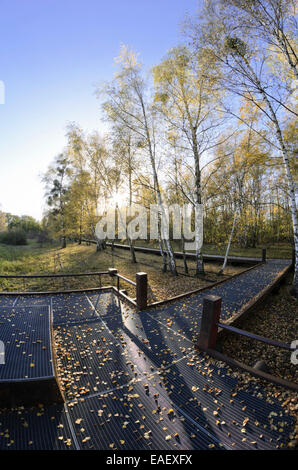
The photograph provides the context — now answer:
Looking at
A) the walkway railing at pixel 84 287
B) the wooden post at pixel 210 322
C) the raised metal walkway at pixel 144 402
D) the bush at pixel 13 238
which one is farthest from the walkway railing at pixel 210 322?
the bush at pixel 13 238

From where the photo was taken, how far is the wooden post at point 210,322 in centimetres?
386

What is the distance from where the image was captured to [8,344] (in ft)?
12.0

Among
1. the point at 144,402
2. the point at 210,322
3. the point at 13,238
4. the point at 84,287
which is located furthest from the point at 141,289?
the point at 13,238

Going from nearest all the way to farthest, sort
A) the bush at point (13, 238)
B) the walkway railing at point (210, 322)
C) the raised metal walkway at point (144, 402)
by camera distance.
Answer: the raised metal walkway at point (144, 402) → the walkway railing at point (210, 322) → the bush at point (13, 238)

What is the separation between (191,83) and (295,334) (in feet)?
34.7

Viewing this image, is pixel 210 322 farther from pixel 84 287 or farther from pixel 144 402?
pixel 84 287

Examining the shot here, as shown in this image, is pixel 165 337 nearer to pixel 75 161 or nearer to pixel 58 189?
pixel 75 161

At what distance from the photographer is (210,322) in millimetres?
3869

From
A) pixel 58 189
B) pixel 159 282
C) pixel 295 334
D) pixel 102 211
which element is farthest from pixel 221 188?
pixel 58 189

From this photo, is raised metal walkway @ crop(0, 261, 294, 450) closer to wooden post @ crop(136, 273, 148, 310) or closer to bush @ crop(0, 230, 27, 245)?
wooden post @ crop(136, 273, 148, 310)

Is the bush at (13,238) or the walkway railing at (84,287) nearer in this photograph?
the walkway railing at (84,287)

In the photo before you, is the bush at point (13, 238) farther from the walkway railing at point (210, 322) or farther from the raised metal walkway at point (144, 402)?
the walkway railing at point (210, 322)

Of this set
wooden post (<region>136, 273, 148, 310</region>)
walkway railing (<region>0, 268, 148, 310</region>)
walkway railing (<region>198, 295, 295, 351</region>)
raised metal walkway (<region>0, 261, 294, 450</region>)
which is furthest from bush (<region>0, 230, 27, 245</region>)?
walkway railing (<region>198, 295, 295, 351</region>)

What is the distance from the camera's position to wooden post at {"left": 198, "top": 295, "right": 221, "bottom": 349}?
3861 mm
